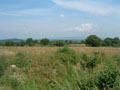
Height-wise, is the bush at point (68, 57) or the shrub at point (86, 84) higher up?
the bush at point (68, 57)

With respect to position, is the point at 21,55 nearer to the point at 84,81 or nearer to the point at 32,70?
the point at 32,70

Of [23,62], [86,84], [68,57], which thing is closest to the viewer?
[86,84]

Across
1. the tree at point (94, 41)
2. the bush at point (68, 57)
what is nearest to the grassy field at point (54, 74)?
the bush at point (68, 57)

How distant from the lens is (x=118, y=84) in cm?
312

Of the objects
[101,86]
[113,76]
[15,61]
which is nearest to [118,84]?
[113,76]

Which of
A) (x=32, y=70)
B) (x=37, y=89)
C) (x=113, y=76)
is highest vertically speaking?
(x=113, y=76)

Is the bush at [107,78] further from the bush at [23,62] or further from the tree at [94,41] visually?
the tree at [94,41]

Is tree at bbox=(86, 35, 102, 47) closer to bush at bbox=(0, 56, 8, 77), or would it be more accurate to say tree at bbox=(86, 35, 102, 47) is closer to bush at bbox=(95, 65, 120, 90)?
bush at bbox=(0, 56, 8, 77)

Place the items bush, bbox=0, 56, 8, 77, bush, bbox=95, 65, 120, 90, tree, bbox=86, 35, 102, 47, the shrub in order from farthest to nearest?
tree, bbox=86, 35, 102, 47
bush, bbox=0, 56, 8, 77
bush, bbox=95, 65, 120, 90
the shrub

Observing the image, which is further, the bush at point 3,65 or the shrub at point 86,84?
the bush at point 3,65

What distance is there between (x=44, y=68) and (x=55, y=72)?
596 mm

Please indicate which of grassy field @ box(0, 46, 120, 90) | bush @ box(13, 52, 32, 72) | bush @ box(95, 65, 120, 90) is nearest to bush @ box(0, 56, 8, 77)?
grassy field @ box(0, 46, 120, 90)

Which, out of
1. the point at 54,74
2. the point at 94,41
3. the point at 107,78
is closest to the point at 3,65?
the point at 54,74

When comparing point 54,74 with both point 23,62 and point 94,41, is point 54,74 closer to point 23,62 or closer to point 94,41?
point 23,62
